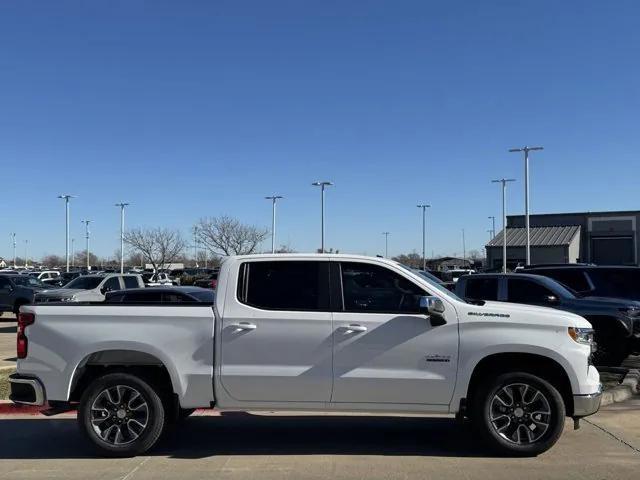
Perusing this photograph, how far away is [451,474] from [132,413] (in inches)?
120

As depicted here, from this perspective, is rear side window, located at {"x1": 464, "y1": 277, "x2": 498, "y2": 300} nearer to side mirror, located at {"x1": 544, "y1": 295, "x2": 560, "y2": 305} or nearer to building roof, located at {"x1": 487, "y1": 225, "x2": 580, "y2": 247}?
side mirror, located at {"x1": 544, "y1": 295, "x2": 560, "y2": 305}

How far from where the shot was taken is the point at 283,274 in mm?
6402

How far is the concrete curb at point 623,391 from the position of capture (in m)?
8.65

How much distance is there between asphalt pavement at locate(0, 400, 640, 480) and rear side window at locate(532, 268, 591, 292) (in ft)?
17.8

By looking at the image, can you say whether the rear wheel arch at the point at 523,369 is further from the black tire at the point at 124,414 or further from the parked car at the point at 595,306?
the parked car at the point at 595,306

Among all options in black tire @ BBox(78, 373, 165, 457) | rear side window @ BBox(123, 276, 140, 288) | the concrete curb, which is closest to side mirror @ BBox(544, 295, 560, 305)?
the concrete curb

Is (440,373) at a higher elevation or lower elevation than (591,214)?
lower

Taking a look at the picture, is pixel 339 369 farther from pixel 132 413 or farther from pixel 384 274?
pixel 132 413

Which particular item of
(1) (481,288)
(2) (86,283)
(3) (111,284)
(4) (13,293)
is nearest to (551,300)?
(1) (481,288)

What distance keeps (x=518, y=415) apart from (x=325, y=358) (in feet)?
6.27

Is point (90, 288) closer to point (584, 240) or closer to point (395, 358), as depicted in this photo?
point (395, 358)

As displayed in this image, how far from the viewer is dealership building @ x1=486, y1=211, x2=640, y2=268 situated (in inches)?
2606

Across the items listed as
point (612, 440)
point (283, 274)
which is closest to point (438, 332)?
point (283, 274)

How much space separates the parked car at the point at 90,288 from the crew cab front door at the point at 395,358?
1494cm
